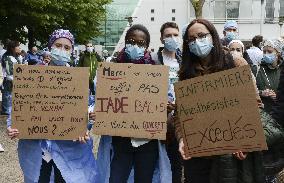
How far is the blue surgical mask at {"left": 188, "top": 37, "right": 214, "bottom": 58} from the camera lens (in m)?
3.79

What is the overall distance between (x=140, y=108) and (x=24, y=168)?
1084mm

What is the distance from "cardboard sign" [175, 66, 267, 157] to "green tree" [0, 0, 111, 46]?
48.1 feet

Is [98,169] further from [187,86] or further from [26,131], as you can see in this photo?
[187,86]

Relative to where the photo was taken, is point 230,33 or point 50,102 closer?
point 50,102

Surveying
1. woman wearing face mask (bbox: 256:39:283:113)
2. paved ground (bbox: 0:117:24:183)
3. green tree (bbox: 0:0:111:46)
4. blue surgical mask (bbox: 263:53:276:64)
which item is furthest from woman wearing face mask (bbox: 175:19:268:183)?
green tree (bbox: 0:0:111:46)

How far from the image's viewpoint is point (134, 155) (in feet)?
14.5

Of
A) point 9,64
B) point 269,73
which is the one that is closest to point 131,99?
point 269,73

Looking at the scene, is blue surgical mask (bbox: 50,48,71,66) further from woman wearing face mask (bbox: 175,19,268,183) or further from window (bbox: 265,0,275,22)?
window (bbox: 265,0,275,22)

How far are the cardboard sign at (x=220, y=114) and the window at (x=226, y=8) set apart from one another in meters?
47.6

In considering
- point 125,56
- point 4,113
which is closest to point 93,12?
point 4,113

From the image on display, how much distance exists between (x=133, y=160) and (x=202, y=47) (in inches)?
46.7

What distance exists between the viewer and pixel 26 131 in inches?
172

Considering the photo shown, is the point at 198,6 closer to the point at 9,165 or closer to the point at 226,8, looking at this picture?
the point at 9,165

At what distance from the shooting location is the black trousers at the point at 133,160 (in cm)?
436
